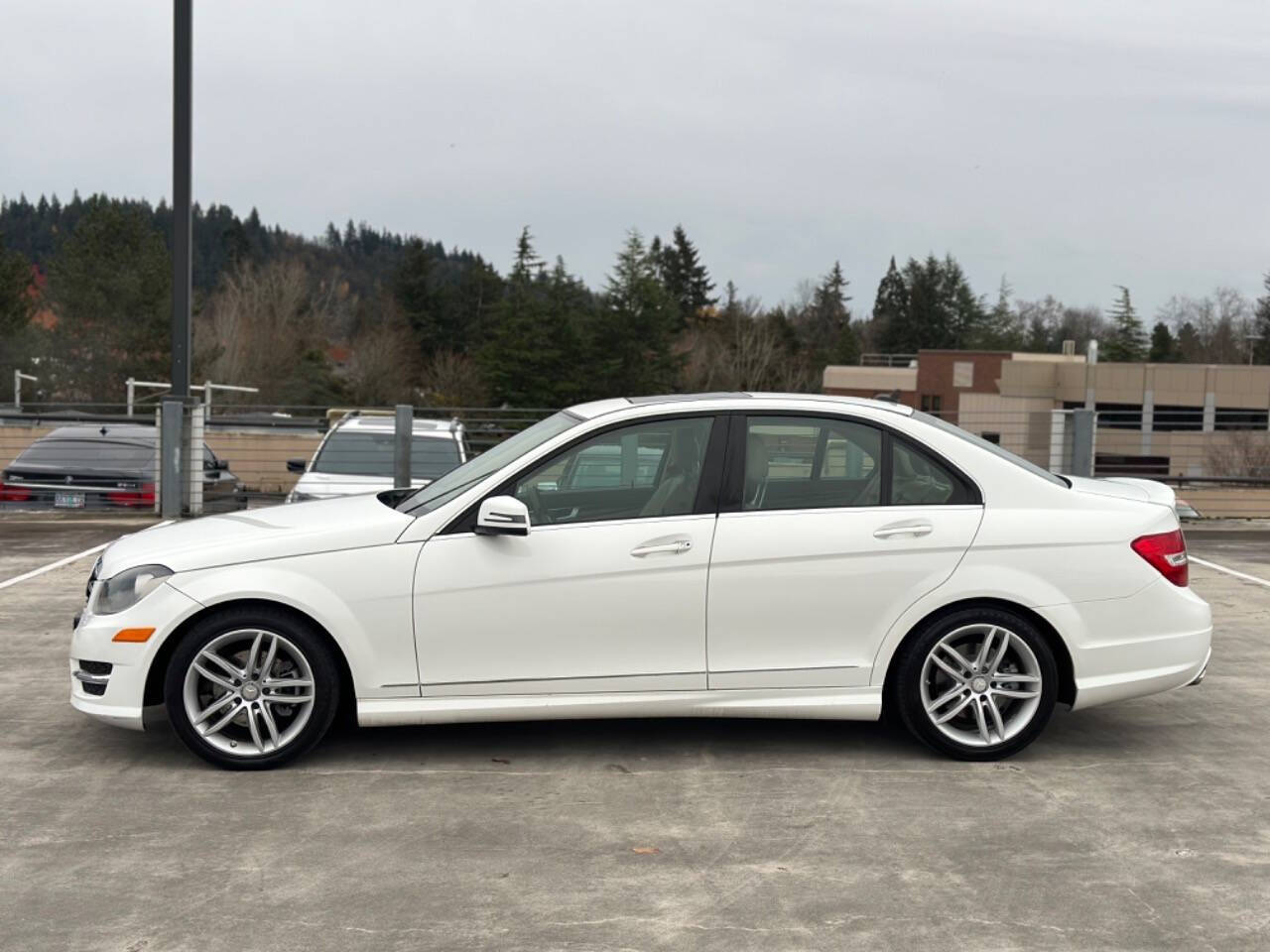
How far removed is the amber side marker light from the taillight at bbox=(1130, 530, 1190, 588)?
4.06 m

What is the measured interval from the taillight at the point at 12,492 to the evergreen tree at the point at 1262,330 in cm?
10885

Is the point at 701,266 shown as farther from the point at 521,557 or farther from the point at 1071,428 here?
the point at 521,557

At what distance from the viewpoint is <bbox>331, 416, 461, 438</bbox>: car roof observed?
15.3m

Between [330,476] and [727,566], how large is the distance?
29.2 ft

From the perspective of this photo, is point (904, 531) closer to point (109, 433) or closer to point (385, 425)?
point (385, 425)

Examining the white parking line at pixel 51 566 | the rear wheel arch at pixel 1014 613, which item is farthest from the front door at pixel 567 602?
the white parking line at pixel 51 566

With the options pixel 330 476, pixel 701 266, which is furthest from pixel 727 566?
pixel 701 266

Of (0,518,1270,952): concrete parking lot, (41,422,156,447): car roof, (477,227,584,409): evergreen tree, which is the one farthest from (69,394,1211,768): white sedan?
(477,227,584,409): evergreen tree

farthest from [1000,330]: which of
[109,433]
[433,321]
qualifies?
[109,433]

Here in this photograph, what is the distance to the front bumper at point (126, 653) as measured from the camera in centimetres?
586

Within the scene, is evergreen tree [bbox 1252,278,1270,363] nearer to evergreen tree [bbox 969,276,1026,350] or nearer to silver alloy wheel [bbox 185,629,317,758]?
evergreen tree [bbox 969,276,1026,350]

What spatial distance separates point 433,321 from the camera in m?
92.9

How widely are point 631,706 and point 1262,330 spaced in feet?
394

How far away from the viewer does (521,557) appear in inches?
235
